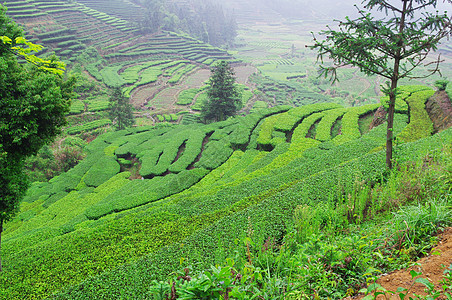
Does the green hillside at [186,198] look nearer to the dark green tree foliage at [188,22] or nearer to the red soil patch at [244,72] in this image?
the red soil patch at [244,72]

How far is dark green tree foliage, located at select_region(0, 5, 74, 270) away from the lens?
6.01 m

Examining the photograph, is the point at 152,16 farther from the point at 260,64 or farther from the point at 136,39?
the point at 260,64

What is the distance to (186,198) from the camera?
336 inches

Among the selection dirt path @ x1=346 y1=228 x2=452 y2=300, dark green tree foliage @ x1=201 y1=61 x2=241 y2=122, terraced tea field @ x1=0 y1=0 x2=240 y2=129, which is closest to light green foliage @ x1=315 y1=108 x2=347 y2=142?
dirt path @ x1=346 y1=228 x2=452 y2=300

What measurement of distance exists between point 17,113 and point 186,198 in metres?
5.15

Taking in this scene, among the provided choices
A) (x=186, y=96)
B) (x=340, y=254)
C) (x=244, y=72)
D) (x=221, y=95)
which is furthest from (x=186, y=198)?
(x=244, y=72)

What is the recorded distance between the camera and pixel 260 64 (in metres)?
78.8

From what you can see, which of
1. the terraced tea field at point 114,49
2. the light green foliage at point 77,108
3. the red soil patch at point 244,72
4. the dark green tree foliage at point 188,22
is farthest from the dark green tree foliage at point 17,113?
the dark green tree foliage at point 188,22

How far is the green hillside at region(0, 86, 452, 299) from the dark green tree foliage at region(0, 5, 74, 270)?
1.89m

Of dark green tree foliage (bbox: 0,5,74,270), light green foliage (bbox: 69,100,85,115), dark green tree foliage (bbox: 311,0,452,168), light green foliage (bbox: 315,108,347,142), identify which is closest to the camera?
dark green tree foliage (bbox: 311,0,452,168)

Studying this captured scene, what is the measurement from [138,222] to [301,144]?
892cm

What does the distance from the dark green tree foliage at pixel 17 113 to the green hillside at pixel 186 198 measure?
1.89 m

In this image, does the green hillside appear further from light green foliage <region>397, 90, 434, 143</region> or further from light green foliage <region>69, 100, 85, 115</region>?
light green foliage <region>69, 100, 85, 115</region>

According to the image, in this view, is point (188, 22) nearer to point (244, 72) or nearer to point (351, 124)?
point (244, 72)
